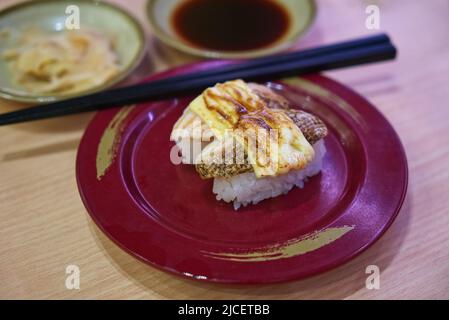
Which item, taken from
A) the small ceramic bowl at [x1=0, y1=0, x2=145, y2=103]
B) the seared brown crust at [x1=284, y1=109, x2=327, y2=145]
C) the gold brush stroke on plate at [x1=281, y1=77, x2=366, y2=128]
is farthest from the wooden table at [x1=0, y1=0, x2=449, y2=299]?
the seared brown crust at [x1=284, y1=109, x2=327, y2=145]

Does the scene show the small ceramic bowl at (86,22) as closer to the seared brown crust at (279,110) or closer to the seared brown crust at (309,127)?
the seared brown crust at (279,110)

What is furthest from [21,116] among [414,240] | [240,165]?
[414,240]

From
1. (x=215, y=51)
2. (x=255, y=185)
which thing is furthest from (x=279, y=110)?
(x=215, y=51)

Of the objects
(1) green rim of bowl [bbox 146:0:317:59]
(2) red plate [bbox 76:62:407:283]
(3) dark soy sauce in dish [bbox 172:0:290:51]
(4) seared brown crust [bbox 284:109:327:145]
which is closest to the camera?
(2) red plate [bbox 76:62:407:283]

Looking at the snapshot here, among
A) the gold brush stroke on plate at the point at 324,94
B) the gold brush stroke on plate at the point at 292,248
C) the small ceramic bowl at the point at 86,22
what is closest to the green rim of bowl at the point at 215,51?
the small ceramic bowl at the point at 86,22

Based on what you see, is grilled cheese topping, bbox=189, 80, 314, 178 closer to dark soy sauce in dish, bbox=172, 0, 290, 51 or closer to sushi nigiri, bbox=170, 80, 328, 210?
sushi nigiri, bbox=170, 80, 328, 210
